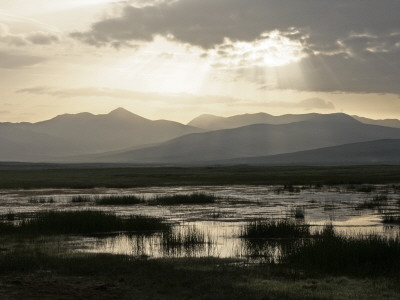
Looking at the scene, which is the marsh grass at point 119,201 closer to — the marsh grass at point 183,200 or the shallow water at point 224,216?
the shallow water at point 224,216

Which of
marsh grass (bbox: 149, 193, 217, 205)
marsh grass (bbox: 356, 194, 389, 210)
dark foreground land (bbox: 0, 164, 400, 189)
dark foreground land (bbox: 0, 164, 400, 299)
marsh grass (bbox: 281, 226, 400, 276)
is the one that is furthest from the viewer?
dark foreground land (bbox: 0, 164, 400, 189)

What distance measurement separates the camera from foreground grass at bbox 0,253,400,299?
1555 centimetres

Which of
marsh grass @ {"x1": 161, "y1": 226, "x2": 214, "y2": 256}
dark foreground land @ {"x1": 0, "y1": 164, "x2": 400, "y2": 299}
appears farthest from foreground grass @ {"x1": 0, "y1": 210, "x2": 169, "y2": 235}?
dark foreground land @ {"x1": 0, "y1": 164, "x2": 400, "y2": 299}

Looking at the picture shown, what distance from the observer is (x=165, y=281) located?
17.1 m

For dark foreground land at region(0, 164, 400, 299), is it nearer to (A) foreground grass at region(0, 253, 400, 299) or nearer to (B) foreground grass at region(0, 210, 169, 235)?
(A) foreground grass at region(0, 253, 400, 299)

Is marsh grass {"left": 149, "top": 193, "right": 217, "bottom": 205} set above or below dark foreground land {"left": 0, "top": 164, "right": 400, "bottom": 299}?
above

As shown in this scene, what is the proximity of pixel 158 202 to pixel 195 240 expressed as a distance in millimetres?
21265

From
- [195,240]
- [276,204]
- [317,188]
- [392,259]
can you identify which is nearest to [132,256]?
[195,240]

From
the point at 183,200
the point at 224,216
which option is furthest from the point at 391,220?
the point at 183,200

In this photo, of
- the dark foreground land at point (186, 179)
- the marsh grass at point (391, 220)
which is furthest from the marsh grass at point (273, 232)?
the dark foreground land at point (186, 179)

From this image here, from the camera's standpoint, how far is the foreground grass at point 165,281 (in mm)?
15555

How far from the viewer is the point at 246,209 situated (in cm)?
4025

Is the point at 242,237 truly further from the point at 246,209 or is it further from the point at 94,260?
the point at 246,209

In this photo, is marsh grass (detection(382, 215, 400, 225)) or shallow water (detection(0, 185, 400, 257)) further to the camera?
marsh grass (detection(382, 215, 400, 225))
